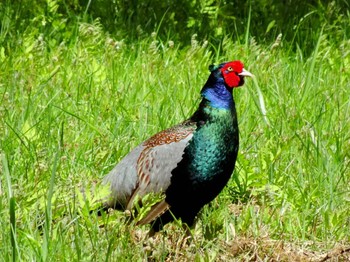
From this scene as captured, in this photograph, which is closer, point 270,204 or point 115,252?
point 115,252

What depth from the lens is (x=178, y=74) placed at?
6.54 metres

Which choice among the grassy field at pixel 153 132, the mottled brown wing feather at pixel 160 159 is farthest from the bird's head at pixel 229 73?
the grassy field at pixel 153 132

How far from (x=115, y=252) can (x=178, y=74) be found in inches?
106

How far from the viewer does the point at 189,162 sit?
15.0 ft

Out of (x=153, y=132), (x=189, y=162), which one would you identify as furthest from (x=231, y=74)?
(x=153, y=132)

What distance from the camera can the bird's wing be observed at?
184 inches

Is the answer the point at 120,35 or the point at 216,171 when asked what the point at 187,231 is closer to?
the point at 216,171

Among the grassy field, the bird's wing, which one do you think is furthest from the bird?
the grassy field

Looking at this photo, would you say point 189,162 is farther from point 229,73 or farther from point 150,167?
point 229,73

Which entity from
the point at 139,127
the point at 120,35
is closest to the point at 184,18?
the point at 120,35

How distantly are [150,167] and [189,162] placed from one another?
22cm

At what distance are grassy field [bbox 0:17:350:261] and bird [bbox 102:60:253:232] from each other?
13cm

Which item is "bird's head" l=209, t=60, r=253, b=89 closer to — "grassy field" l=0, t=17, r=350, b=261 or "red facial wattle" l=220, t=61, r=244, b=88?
"red facial wattle" l=220, t=61, r=244, b=88

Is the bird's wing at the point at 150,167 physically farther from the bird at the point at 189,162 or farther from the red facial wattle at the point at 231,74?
the red facial wattle at the point at 231,74
